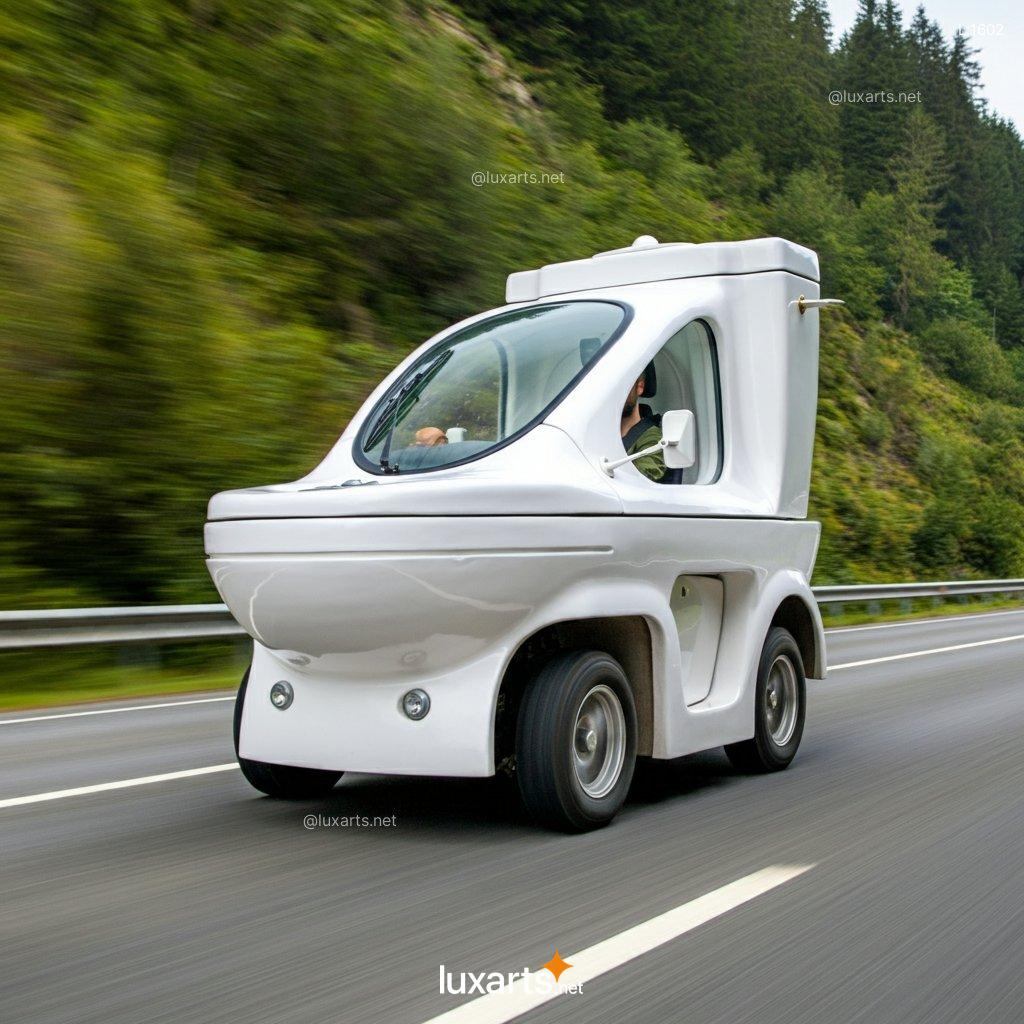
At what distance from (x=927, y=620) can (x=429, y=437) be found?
60.5 ft

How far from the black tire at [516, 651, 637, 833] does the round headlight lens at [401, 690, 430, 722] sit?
35 cm

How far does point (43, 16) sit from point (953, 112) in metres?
86.5

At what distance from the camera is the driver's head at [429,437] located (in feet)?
19.3

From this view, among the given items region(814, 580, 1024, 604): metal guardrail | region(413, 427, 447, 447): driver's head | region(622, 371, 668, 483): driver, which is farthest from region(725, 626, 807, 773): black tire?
region(814, 580, 1024, 604): metal guardrail

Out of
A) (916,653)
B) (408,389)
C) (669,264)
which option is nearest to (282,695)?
(408,389)

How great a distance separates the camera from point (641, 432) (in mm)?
6078

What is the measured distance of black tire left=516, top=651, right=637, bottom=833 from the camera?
514 cm

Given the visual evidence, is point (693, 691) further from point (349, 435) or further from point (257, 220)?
point (257, 220)

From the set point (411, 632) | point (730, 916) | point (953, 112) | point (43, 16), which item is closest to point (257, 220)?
point (43, 16)
